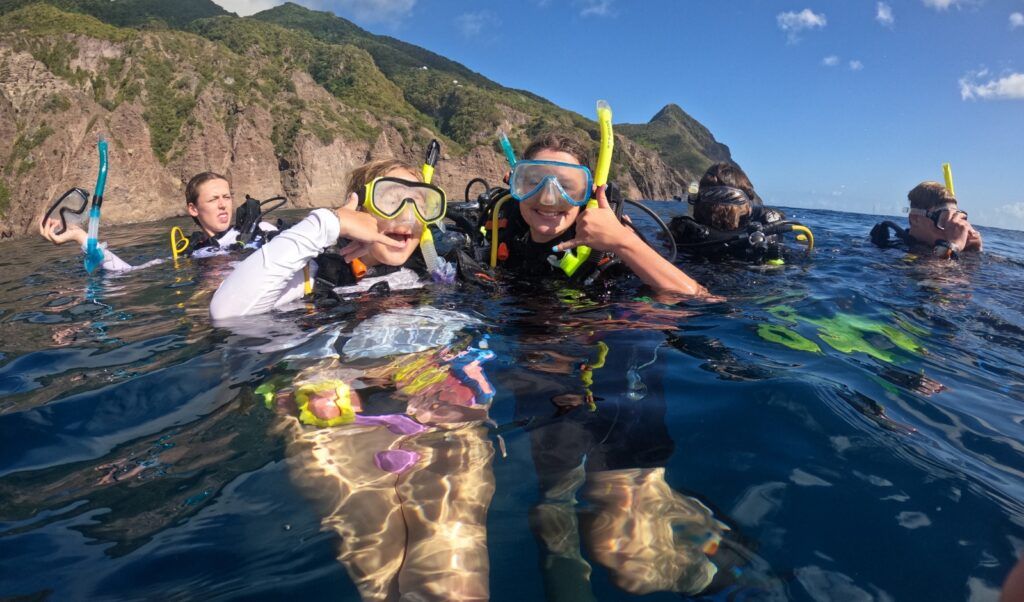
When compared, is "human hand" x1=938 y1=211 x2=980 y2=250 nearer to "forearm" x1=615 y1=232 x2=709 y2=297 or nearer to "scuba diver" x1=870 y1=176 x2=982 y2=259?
"scuba diver" x1=870 y1=176 x2=982 y2=259

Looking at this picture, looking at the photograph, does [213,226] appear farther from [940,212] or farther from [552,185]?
[940,212]

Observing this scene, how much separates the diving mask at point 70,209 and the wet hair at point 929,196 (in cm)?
970

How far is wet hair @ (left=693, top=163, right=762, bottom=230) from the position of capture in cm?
500

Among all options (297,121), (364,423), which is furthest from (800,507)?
(297,121)

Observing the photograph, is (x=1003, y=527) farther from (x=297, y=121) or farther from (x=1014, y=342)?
(x=297, y=121)

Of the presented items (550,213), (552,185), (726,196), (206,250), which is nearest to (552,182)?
(552,185)

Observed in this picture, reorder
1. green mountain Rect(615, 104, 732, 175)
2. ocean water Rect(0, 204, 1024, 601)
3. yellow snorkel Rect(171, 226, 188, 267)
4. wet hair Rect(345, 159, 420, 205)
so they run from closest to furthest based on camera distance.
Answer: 1. ocean water Rect(0, 204, 1024, 601)
2. wet hair Rect(345, 159, 420, 205)
3. yellow snorkel Rect(171, 226, 188, 267)
4. green mountain Rect(615, 104, 732, 175)

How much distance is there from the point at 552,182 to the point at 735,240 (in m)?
2.52

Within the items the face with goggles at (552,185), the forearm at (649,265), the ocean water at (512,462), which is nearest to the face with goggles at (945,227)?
the ocean water at (512,462)

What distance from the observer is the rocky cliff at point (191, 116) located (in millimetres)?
25156

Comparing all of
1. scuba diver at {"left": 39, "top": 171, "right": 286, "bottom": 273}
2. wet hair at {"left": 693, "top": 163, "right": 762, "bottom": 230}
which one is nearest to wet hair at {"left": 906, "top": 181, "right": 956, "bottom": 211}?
wet hair at {"left": 693, "top": 163, "right": 762, "bottom": 230}

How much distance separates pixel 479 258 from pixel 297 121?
4114 cm

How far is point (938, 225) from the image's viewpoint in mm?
6078

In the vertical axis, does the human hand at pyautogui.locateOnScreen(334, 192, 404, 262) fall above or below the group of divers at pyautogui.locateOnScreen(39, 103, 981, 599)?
above
